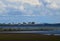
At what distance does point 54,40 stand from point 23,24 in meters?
87.9

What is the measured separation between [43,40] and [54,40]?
2016 millimetres

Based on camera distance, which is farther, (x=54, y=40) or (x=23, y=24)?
(x=23, y=24)

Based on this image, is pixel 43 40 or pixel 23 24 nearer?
pixel 43 40

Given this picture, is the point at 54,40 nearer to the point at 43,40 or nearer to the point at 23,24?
the point at 43,40

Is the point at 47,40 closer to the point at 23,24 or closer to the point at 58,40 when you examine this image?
the point at 58,40

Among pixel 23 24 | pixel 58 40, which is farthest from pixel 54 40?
pixel 23 24

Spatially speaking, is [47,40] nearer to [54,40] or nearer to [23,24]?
[54,40]

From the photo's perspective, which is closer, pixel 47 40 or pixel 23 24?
pixel 47 40

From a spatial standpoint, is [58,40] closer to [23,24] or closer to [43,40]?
[43,40]

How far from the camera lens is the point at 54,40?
48750 millimetres

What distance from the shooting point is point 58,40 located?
160 feet

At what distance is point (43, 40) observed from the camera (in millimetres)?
48719

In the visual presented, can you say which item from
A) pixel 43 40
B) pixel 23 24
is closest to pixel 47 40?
pixel 43 40

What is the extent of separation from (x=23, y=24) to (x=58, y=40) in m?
87.8
